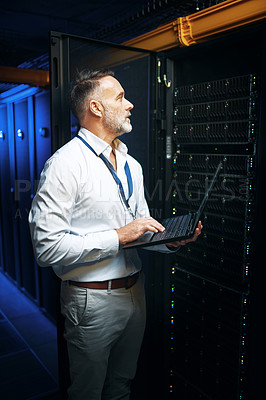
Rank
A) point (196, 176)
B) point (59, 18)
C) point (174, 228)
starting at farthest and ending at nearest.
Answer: point (59, 18)
point (196, 176)
point (174, 228)

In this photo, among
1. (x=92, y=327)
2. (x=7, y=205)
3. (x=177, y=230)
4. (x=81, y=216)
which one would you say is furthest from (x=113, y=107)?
(x=7, y=205)

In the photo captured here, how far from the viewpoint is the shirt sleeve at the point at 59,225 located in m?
1.39

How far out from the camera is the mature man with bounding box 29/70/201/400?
1.41 m

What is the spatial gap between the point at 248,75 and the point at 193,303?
1139 millimetres

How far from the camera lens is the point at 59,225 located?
1406 millimetres

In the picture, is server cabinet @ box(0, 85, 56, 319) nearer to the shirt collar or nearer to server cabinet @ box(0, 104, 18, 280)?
server cabinet @ box(0, 104, 18, 280)

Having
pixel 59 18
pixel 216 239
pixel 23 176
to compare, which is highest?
pixel 59 18

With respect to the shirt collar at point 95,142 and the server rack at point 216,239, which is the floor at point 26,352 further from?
the shirt collar at point 95,142

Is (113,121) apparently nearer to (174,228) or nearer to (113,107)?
(113,107)

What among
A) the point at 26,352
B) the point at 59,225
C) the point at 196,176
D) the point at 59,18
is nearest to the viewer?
the point at 59,225

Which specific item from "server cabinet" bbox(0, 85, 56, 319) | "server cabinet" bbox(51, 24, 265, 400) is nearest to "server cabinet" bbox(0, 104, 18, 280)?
"server cabinet" bbox(0, 85, 56, 319)

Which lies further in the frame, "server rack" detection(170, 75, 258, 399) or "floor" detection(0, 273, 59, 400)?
"floor" detection(0, 273, 59, 400)

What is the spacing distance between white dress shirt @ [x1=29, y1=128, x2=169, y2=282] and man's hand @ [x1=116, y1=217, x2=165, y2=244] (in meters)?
0.03

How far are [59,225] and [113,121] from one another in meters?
0.52
